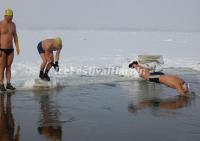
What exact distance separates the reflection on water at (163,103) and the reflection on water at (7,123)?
6.98 ft

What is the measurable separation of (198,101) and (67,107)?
2762 millimetres

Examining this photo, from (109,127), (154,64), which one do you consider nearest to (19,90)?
(109,127)

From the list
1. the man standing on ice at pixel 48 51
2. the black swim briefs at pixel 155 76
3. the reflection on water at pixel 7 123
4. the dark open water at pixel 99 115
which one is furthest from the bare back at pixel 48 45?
the black swim briefs at pixel 155 76

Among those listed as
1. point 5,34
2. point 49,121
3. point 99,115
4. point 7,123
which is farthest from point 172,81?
point 7,123

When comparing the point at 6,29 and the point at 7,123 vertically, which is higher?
the point at 6,29

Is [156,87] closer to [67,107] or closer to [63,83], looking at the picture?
[63,83]

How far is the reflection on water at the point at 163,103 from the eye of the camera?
761 cm

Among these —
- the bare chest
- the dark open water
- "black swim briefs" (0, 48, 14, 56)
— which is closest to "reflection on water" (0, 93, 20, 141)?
the dark open water

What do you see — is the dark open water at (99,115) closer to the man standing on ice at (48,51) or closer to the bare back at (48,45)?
the man standing on ice at (48,51)

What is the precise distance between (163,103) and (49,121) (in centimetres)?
272

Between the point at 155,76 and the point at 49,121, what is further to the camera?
the point at 155,76

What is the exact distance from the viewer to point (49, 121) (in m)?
6.24

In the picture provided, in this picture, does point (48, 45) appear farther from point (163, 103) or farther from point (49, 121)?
point (49, 121)

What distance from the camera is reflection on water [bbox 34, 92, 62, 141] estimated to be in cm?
544
